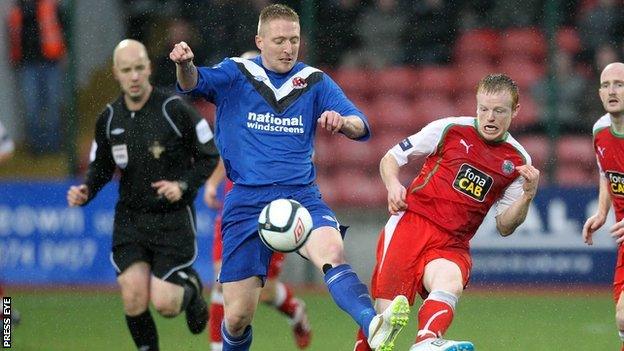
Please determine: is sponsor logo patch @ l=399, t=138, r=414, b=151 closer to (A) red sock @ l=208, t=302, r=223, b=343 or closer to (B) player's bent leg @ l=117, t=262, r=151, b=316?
(B) player's bent leg @ l=117, t=262, r=151, b=316

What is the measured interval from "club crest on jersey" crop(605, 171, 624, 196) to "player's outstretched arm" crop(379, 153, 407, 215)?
1418 mm

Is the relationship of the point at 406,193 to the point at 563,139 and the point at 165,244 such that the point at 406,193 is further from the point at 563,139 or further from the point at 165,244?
the point at 563,139

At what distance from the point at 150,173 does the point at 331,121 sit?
236 centimetres

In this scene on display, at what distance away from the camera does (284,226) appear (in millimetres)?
6609

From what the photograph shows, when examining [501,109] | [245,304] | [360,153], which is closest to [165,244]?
[245,304]

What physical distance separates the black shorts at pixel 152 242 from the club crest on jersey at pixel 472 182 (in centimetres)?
238

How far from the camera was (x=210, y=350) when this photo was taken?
362 inches

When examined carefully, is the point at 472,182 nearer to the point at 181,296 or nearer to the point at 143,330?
the point at 181,296

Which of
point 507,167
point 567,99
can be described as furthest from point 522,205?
point 567,99

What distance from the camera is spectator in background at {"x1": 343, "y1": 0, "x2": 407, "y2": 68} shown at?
15062 mm

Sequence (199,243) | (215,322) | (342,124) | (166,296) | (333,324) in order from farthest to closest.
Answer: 1. (199,243)
2. (333,324)
3. (215,322)
4. (166,296)
5. (342,124)

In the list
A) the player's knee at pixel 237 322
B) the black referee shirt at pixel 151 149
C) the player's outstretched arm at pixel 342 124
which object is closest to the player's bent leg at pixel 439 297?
the player's outstretched arm at pixel 342 124

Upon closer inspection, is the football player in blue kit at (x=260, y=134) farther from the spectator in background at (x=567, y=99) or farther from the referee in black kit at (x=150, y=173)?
the spectator in background at (x=567, y=99)

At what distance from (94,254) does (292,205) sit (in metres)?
7.01
